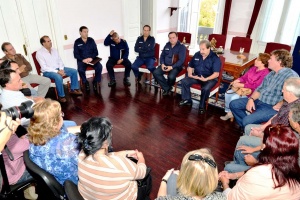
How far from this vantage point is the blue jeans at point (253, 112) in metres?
2.85

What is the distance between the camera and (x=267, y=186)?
1.36 meters

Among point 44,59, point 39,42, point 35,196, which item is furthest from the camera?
point 39,42

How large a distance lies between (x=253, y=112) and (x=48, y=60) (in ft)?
12.4

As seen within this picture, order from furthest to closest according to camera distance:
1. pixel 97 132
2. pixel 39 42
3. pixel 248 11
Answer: pixel 248 11, pixel 39 42, pixel 97 132

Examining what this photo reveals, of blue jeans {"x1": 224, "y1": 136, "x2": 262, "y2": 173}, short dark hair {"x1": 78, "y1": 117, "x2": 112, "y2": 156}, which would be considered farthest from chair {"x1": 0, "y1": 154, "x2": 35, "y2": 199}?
blue jeans {"x1": 224, "y1": 136, "x2": 262, "y2": 173}

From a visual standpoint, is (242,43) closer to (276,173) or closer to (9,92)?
(276,173)

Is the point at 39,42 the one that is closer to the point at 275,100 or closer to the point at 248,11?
the point at 275,100

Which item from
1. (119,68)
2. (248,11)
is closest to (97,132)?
(119,68)

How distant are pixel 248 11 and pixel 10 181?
6314 mm

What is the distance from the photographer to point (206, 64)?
3934mm

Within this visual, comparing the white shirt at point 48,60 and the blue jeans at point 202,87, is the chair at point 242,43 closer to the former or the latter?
the blue jeans at point 202,87

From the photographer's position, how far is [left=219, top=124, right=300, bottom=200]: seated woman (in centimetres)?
137

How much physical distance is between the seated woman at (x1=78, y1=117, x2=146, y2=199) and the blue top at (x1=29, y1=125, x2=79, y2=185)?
10.7 inches

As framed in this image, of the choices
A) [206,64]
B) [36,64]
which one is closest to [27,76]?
[36,64]
